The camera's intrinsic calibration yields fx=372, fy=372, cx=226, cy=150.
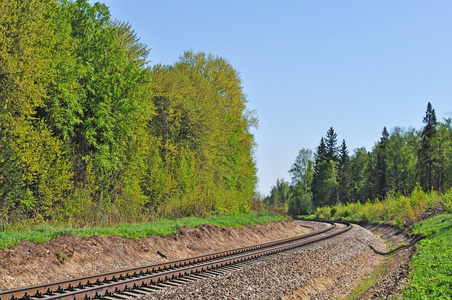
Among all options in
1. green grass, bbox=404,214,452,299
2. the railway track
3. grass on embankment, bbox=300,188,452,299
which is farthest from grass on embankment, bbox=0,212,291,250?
green grass, bbox=404,214,452,299

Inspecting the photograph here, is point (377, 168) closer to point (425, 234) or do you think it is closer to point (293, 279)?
point (425, 234)

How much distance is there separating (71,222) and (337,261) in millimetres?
12828

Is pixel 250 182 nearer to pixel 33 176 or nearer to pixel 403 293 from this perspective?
pixel 33 176

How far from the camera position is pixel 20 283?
10.1 meters

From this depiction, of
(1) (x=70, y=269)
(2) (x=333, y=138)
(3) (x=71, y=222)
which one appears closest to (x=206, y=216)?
(3) (x=71, y=222)

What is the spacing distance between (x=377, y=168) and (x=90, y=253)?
3113 inches

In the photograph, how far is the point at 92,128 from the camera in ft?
71.8

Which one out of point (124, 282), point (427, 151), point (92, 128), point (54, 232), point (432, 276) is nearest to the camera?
point (124, 282)

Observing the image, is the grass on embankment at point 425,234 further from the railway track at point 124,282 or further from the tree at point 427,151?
the tree at point 427,151

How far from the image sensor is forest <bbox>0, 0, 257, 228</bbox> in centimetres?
1608

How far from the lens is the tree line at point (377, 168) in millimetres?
69375

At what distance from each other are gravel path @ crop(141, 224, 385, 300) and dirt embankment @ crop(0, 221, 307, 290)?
14.6ft

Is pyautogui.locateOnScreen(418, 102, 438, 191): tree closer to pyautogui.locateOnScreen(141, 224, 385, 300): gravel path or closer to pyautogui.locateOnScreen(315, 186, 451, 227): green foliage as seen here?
pyautogui.locateOnScreen(315, 186, 451, 227): green foliage

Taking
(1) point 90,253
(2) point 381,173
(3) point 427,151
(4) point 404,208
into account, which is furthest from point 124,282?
(2) point 381,173
